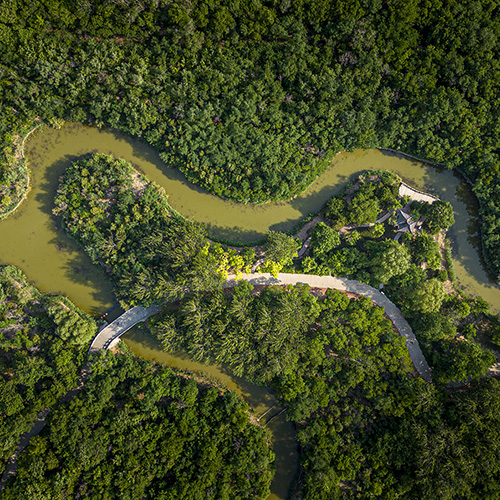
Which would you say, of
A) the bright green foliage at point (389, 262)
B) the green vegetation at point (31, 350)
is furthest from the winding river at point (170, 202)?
the bright green foliage at point (389, 262)

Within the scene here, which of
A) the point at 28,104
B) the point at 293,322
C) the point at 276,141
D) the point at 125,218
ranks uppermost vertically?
the point at 276,141

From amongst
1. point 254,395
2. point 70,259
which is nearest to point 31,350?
point 70,259

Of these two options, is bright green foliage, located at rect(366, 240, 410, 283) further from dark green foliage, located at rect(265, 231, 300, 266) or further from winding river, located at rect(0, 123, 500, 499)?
dark green foliage, located at rect(265, 231, 300, 266)

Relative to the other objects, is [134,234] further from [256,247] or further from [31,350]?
[31,350]

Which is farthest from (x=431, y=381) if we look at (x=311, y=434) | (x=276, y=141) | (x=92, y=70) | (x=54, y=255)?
(x=92, y=70)

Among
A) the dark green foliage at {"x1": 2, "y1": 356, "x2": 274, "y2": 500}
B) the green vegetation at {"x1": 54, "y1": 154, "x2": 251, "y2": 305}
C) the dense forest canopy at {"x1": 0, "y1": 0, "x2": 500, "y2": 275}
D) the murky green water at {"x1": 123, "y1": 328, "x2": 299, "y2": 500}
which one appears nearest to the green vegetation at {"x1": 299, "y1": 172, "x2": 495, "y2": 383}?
the dense forest canopy at {"x1": 0, "y1": 0, "x2": 500, "y2": 275}

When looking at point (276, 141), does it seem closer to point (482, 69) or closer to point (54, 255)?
point (482, 69)
